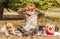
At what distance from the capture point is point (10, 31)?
8.41 metres

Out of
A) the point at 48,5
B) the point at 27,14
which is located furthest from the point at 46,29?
the point at 48,5

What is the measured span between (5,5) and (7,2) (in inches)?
8.3

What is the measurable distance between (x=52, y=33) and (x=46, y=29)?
246 mm

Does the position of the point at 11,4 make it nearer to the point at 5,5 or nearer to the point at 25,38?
the point at 5,5

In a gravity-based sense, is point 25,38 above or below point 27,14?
below

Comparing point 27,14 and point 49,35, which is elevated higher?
point 27,14

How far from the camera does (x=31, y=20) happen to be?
861 centimetres

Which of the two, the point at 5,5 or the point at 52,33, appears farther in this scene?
the point at 5,5

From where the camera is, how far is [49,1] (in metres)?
11.6

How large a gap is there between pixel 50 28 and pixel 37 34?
0.48 m

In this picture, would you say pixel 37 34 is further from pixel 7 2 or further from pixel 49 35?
pixel 7 2

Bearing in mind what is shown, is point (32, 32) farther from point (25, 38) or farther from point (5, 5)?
point (5, 5)

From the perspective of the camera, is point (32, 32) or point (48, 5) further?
point (48, 5)

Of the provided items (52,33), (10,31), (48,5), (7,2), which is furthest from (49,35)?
(7,2)
